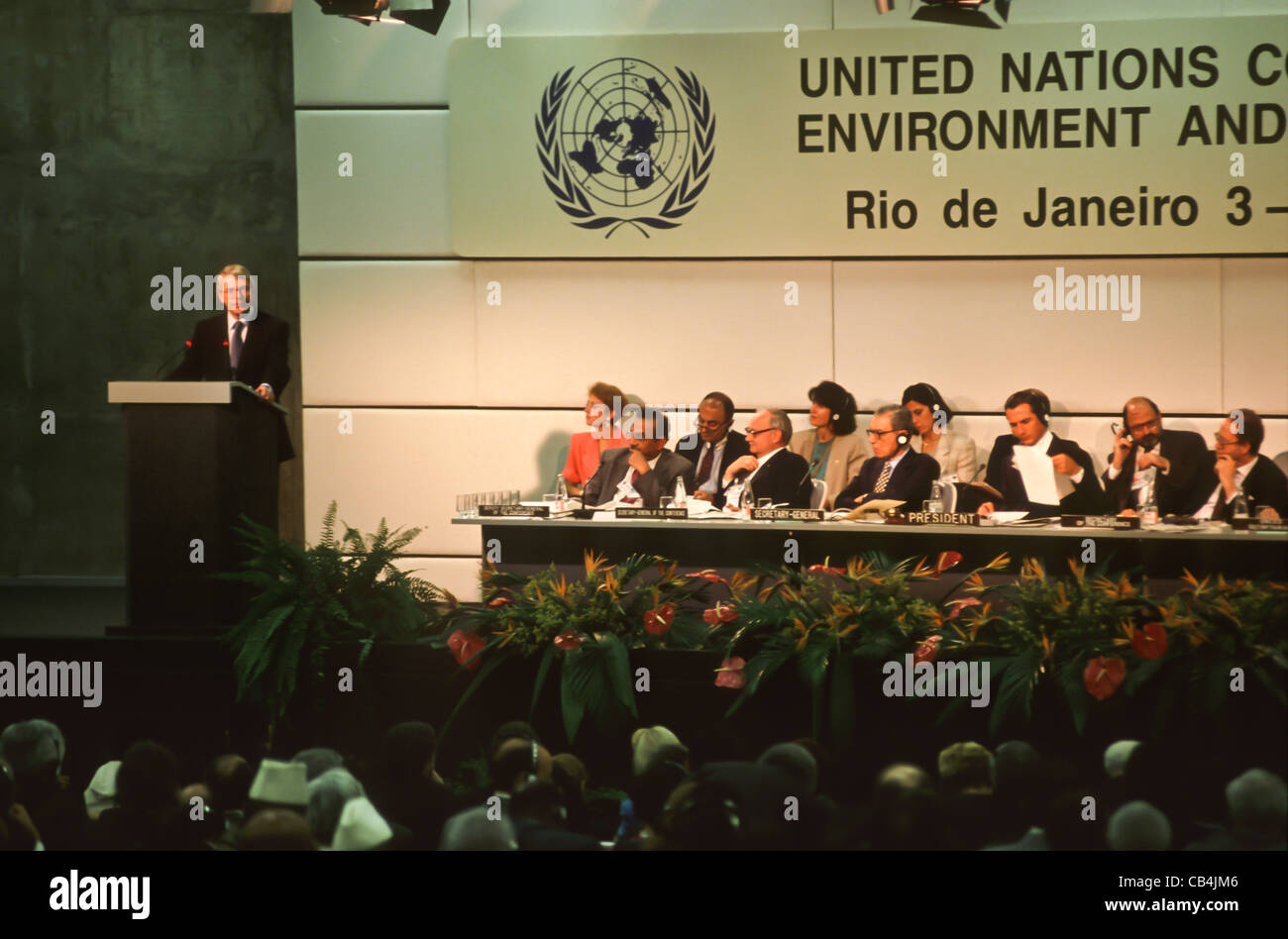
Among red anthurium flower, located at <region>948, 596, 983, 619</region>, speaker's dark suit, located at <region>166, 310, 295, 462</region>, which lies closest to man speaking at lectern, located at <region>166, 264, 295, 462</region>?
speaker's dark suit, located at <region>166, 310, 295, 462</region>

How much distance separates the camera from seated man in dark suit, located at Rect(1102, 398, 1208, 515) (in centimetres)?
510

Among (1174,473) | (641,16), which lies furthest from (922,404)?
(641,16)

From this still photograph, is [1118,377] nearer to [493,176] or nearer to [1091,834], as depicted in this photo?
[493,176]

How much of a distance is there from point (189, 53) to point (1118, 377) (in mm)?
5285

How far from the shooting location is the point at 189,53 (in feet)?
21.3

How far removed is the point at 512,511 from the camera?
16.5ft

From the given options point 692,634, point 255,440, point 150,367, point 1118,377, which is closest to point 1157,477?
point 1118,377

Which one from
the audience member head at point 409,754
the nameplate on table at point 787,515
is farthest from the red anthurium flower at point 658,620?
the nameplate on table at point 787,515

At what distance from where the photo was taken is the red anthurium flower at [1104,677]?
2398 mm

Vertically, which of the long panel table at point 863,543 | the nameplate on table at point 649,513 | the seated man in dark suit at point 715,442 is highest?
the seated man in dark suit at point 715,442

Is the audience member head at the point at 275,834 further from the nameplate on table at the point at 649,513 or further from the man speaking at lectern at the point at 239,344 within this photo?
the man speaking at lectern at the point at 239,344

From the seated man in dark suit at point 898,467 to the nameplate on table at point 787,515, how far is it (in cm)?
33

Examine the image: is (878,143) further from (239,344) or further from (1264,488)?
(239,344)

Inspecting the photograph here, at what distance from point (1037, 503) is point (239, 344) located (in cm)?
368
